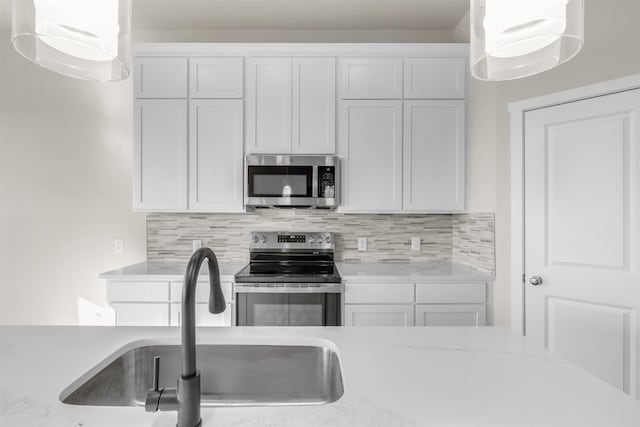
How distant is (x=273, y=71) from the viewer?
2.75m

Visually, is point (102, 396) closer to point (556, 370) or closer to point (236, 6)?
point (556, 370)

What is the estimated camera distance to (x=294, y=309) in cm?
243

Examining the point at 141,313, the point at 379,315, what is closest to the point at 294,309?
the point at 379,315

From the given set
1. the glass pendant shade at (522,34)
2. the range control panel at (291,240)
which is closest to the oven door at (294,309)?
the range control panel at (291,240)

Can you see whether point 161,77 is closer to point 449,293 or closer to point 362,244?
point 362,244

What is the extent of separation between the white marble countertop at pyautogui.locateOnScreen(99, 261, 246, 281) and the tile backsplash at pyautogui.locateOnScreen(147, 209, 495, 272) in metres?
0.18

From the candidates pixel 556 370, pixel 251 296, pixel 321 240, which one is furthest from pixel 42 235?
pixel 556 370

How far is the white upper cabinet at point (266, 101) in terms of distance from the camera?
2746 mm

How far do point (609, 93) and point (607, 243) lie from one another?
0.80m

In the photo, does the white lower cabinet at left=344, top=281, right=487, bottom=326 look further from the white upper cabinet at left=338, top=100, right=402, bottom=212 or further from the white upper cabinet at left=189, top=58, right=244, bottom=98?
the white upper cabinet at left=189, top=58, right=244, bottom=98

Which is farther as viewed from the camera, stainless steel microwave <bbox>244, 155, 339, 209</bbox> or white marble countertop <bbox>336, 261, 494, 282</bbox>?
stainless steel microwave <bbox>244, 155, 339, 209</bbox>

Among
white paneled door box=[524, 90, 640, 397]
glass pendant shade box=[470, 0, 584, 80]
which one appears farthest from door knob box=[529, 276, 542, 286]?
glass pendant shade box=[470, 0, 584, 80]

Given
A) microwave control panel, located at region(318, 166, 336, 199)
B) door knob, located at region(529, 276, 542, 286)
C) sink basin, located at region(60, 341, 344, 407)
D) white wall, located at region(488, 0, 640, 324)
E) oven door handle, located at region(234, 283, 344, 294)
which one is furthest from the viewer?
microwave control panel, located at region(318, 166, 336, 199)

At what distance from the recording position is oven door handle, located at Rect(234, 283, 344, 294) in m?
2.42
